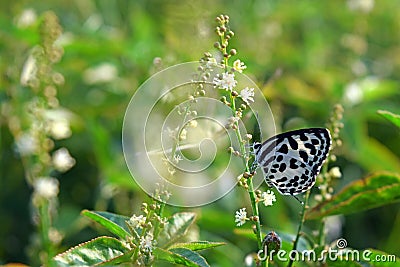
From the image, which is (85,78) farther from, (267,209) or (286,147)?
(286,147)

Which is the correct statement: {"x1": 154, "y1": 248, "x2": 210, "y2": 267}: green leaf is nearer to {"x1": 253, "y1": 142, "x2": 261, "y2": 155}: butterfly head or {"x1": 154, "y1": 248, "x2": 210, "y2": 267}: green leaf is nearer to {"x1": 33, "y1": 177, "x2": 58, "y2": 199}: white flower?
{"x1": 253, "y1": 142, "x2": 261, "y2": 155}: butterfly head

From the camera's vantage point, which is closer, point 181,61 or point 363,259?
point 363,259

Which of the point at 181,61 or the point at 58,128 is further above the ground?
the point at 181,61

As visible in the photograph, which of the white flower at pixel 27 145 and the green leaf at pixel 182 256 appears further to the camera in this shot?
the white flower at pixel 27 145

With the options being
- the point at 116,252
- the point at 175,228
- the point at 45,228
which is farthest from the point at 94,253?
the point at 45,228

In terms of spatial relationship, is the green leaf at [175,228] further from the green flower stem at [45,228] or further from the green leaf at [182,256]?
the green flower stem at [45,228]

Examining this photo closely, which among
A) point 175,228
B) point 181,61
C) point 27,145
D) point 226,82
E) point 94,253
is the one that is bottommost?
point 94,253

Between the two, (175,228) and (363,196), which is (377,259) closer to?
(363,196)

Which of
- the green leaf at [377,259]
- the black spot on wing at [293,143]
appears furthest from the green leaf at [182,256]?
the green leaf at [377,259]
